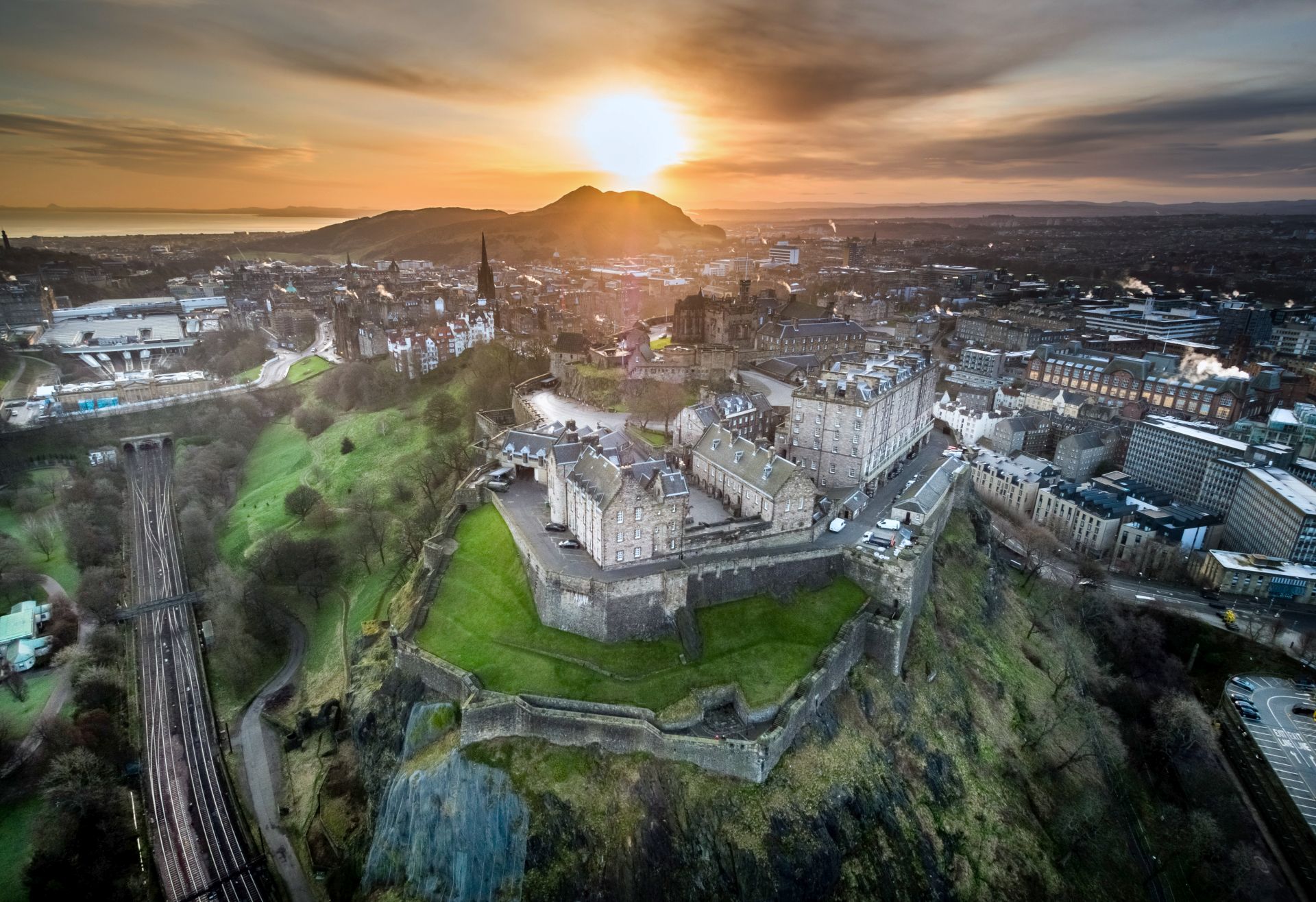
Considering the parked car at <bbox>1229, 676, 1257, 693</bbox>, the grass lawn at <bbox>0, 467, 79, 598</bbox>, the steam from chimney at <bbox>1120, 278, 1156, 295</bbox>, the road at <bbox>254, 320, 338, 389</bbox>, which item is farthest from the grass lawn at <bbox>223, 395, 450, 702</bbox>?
the steam from chimney at <bbox>1120, 278, 1156, 295</bbox>

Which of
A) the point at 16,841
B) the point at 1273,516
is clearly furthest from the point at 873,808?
the point at 1273,516

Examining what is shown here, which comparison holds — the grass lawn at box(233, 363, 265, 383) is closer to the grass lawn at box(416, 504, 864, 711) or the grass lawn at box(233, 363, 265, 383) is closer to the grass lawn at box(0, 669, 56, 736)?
the grass lawn at box(0, 669, 56, 736)

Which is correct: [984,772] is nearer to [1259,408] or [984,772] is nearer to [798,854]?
[798,854]

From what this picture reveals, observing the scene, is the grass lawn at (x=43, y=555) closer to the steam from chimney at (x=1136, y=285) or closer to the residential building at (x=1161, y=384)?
the residential building at (x=1161, y=384)

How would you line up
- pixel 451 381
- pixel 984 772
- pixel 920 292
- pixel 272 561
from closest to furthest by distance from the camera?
pixel 984 772
pixel 272 561
pixel 451 381
pixel 920 292

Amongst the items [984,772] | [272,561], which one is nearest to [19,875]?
[272,561]

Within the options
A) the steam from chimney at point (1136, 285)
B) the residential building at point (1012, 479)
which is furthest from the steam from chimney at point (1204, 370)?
the steam from chimney at point (1136, 285)

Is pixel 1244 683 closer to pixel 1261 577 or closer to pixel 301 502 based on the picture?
pixel 1261 577
